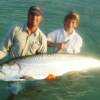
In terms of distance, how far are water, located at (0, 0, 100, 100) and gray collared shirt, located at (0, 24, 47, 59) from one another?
113 cm

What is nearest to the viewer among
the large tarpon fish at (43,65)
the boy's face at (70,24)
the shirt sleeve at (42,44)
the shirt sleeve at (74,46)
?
the large tarpon fish at (43,65)

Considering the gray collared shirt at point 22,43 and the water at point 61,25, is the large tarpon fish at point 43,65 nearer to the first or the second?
the gray collared shirt at point 22,43

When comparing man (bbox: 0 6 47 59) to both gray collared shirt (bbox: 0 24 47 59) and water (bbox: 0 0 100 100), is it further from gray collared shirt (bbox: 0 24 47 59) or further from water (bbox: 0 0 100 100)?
water (bbox: 0 0 100 100)

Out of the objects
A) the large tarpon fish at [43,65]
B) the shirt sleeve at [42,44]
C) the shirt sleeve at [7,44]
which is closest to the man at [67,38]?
the large tarpon fish at [43,65]

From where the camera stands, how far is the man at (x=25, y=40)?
271 inches

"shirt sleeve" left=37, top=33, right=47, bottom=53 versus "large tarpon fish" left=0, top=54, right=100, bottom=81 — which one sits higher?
"shirt sleeve" left=37, top=33, right=47, bottom=53

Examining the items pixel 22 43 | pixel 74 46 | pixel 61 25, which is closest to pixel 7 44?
pixel 22 43

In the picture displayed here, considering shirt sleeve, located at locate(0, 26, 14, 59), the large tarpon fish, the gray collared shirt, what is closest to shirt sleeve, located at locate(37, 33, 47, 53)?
the gray collared shirt

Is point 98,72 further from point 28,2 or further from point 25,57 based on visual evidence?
point 28,2

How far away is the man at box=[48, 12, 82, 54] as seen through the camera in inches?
308

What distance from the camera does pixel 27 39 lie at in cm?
711

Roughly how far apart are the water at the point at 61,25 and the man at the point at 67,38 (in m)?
0.75

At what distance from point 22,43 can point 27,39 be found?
14 centimetres

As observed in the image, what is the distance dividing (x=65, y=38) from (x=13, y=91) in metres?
1.80
